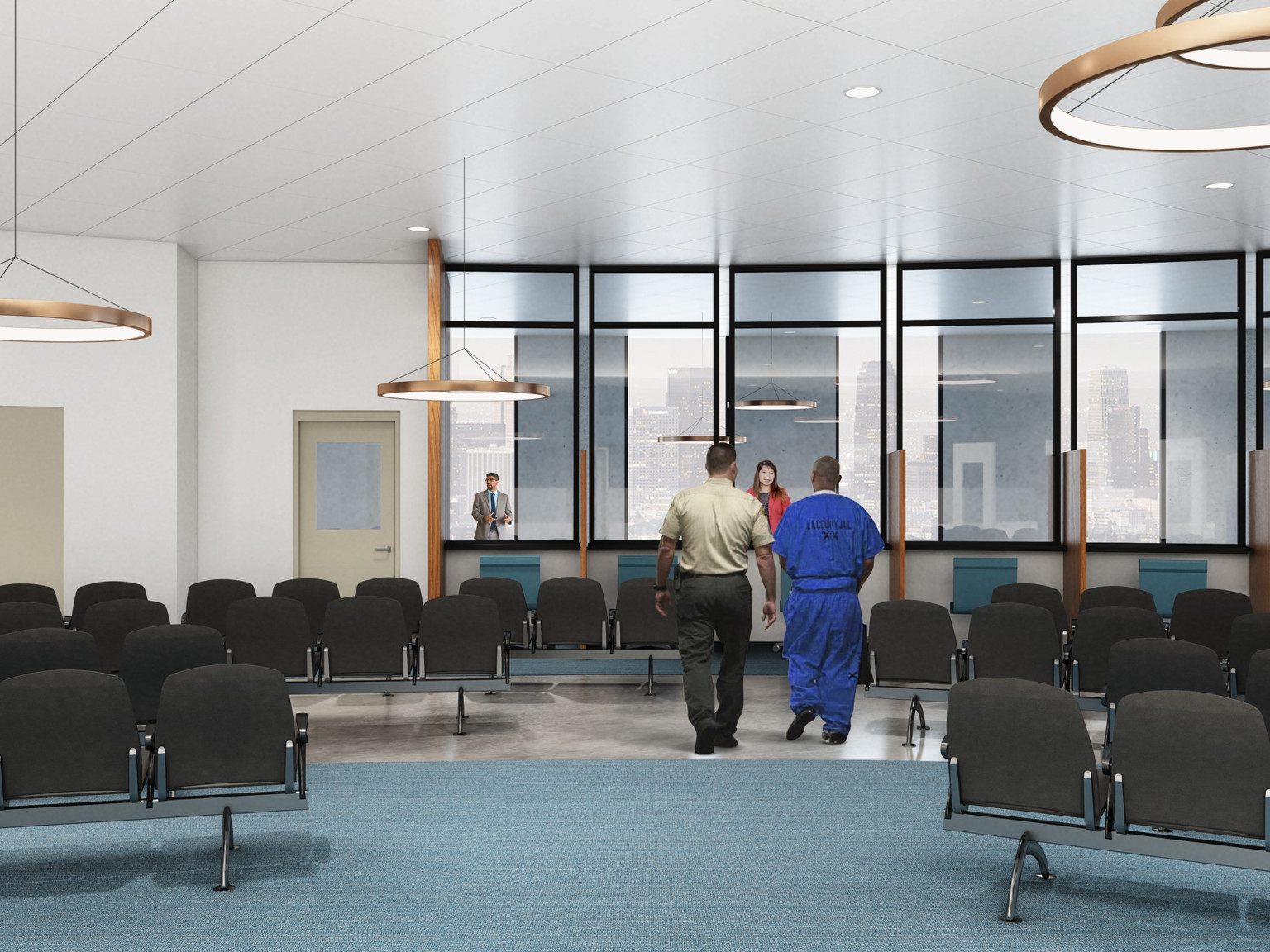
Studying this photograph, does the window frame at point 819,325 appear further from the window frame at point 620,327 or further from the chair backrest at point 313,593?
the chair backrest at point 313,593

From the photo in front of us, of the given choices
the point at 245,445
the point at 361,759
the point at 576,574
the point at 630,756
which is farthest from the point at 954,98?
the point at 245,445

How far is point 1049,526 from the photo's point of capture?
10164 millimetres

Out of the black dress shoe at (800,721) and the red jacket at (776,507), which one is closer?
the black dress shoe at (800,721)

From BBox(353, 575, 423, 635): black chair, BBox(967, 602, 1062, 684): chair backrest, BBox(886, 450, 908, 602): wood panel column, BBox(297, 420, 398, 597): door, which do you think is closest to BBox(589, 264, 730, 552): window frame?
BBox(886, 450, 908, 602): wood panel column

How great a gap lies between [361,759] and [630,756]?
1548mm

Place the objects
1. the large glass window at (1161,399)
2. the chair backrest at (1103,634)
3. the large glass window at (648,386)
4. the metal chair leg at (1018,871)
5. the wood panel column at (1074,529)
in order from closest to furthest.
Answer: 1. the metal chair leg at (1018,871)
2. the chair backrest at (1103,634)
3. the wood panel column at (1074,529)
4. the large glass window at (1161,399)
5. the large glass window at (648,386)

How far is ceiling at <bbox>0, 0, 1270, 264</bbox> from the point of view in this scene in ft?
16.9

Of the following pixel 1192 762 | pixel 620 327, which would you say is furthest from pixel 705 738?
pixel 620 327

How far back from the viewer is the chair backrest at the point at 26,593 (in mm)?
7574

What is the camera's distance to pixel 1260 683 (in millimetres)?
4617

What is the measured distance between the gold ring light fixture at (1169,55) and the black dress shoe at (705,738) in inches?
149

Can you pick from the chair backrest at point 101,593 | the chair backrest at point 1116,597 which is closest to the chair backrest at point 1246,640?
the chair backrest at point 1116,597

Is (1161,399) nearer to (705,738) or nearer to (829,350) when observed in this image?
(829,350)

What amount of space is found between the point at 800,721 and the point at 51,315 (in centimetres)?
477
